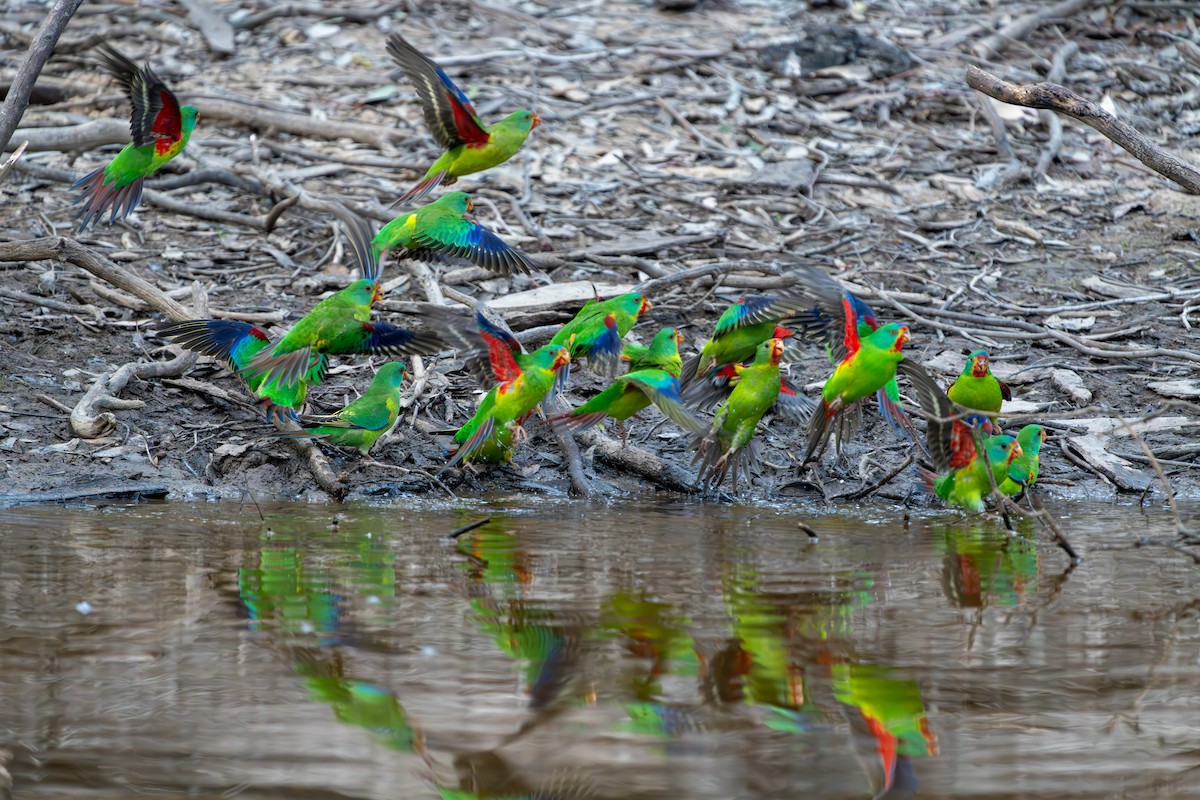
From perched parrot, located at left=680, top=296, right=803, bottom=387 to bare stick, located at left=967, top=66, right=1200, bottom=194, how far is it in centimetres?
149

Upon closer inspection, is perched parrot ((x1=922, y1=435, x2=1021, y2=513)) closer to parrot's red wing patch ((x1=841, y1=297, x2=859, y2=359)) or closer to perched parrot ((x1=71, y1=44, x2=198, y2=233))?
parrot's red wing patch ((x1=841, y1=297, x2=859, y2=359))

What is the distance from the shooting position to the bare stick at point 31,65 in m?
6.20

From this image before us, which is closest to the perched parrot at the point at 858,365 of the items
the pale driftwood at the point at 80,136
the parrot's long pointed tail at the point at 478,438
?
the parrot's long pointed tail at the point at 478,438

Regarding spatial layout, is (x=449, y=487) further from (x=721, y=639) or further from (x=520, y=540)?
(x=721, y=639)

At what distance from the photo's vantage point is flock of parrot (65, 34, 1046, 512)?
5.87 metres

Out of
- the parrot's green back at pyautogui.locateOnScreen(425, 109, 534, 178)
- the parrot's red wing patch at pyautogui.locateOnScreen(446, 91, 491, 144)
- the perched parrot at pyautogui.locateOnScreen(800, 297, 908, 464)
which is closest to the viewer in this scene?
the perched parrot at pyautogui.locateOnScreen(800, 297, 908, 464)

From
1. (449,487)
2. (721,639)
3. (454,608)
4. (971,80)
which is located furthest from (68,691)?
(971,80)

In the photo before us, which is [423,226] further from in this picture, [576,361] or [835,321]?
[835,321]

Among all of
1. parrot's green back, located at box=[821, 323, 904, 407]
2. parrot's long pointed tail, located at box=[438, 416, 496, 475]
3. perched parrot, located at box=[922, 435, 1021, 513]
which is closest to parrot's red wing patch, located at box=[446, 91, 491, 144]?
parrot's long pointed tail, located at box=[438, 416, 496, 475]

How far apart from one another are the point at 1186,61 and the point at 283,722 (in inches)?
469

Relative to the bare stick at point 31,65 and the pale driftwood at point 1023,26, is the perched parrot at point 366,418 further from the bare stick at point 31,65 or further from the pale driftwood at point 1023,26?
the pale driftwood at point 1023,26

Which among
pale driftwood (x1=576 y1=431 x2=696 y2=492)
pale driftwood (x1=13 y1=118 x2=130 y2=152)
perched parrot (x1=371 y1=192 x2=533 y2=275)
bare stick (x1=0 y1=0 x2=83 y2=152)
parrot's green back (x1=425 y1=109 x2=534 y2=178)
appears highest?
bare stick (x1=0 y1=0 x2=83 y2=152)

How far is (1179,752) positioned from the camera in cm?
281

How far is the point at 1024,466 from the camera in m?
5.95
